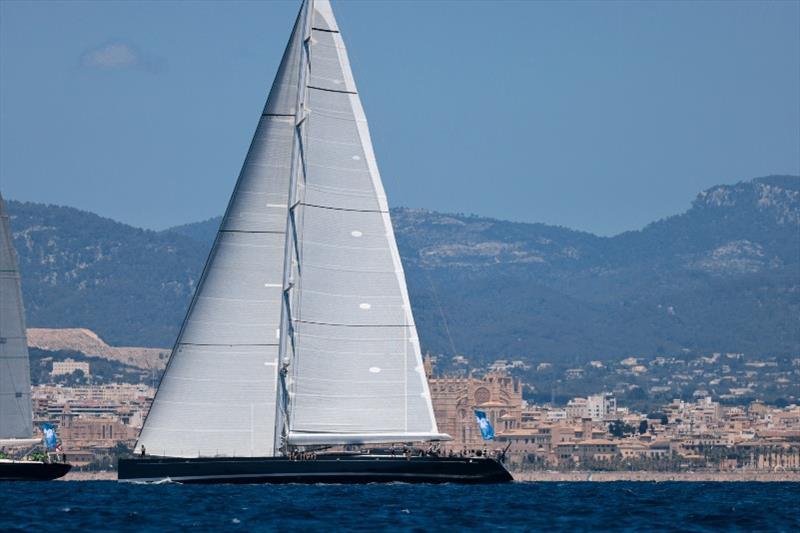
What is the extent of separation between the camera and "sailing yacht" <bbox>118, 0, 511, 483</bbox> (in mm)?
57250

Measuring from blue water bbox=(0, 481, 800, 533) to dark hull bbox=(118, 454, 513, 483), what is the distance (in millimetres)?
410

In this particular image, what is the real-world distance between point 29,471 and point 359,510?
22.4 meters

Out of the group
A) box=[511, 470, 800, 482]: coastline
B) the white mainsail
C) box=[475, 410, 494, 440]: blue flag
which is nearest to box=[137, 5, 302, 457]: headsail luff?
the white mainsail

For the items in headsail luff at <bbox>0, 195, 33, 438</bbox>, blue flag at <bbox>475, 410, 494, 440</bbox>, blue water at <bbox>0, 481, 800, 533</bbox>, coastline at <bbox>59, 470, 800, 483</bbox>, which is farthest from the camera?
coastline at <bbox>59, 470, 800, 483</bbox>

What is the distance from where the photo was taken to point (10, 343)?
223 ft

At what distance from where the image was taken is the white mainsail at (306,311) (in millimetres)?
57281

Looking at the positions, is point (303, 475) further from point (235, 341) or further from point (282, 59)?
point (282, 59)

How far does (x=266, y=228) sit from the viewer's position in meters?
58.0

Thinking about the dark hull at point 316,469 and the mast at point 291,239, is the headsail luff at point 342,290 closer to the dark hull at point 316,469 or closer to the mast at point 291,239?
the mast at point 291,239

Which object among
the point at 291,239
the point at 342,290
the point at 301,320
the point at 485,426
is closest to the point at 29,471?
the point at 485,426

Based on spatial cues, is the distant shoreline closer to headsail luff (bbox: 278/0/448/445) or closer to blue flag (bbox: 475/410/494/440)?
blue flag (bbox: 475/410/494/440)

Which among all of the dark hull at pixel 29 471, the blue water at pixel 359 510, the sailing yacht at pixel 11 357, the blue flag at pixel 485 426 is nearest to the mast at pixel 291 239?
the blue water at pixel 359 510

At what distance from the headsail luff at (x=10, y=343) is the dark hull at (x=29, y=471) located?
148 centimetres

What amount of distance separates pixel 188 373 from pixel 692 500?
16909 mm
